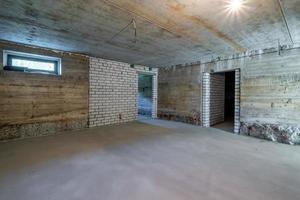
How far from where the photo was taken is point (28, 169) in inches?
95.6

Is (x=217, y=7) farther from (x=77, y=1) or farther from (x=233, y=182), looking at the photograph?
(x=233, y=182)

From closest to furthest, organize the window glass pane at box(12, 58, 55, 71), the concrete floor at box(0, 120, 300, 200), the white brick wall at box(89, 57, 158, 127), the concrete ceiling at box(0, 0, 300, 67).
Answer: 1. the concrete floor at box(0, 120, 300, 200)
2. the concrete ceiling at box(0, 0, 300, 67)
3. the window glass pane at box(12, 58, 55, 71)
4. the white brick wall at box(89, 57, 158, 127)

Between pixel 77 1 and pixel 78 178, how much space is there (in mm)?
2373

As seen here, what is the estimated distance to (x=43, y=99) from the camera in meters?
4.48

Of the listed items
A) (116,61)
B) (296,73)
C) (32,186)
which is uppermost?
(116,61)

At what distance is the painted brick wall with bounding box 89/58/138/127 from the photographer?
5512 mm

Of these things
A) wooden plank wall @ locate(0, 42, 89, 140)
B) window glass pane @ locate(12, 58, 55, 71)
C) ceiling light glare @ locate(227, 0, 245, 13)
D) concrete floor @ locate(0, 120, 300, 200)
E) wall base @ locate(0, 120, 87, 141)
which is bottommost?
concrete floor @ locate(0, 120, 300, 200)

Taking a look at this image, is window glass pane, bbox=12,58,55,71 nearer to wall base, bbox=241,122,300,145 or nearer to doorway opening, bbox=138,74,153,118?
doorway opening, bbox=138,74,153,118

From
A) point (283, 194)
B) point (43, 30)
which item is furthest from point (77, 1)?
point (283, 194)

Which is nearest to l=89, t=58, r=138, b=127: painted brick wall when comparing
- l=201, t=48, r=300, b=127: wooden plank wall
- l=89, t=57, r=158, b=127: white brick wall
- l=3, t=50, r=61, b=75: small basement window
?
l=89, t=57, r=158, b=127: white brick wall

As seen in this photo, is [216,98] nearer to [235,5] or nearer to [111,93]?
[111,93]

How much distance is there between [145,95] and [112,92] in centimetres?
303

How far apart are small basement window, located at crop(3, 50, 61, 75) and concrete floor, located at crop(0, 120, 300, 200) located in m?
1.81

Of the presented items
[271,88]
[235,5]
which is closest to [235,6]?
[235,5]
